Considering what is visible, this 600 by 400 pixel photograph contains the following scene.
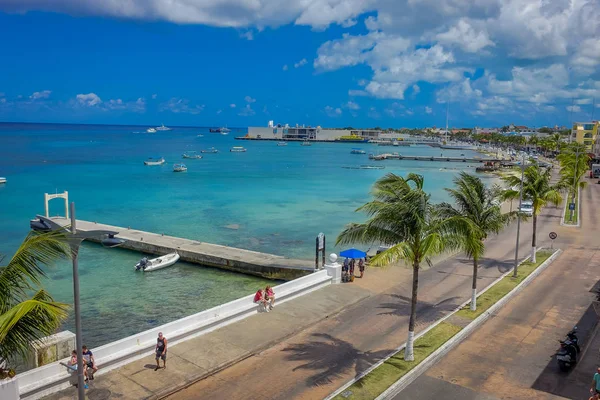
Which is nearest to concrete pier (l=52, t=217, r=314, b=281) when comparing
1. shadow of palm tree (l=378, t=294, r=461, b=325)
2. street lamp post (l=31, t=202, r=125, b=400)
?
shadow of palm tree (l=378, t=294, r=461, b=325)

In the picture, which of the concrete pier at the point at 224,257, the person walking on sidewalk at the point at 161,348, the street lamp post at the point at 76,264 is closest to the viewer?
the street lamp post at the point at 76,264

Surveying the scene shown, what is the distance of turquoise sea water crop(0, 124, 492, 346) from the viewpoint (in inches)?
1040

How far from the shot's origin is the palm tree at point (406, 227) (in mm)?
14109

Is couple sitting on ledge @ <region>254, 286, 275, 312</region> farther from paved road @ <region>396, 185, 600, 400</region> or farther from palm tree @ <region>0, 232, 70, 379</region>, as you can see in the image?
palm tree @ <region>0, 232, 70, 379</region>

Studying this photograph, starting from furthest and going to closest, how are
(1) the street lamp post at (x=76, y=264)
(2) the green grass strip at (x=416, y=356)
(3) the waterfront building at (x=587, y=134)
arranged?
(3) the waterfront building at (x=587, y=134), (2) the green grass strip at (x=416, y=356), (1) the street lamp post at (x=76, y=264)

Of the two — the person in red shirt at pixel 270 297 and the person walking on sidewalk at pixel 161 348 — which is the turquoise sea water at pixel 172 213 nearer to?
the person in red shirt at pixel 270 297

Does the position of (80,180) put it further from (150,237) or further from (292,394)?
(292,394)

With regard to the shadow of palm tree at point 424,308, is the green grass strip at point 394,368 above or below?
above

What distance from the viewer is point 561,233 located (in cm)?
3834

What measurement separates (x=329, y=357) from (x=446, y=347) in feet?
13.3

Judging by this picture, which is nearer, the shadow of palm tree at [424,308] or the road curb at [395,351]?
the road curb at [395,351]

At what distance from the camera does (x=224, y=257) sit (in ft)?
106

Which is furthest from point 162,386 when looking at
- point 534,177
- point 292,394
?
point 534,177

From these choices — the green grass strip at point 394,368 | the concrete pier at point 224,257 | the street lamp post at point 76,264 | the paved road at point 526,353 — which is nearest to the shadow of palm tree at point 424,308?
the green grass strip at point 394,368
